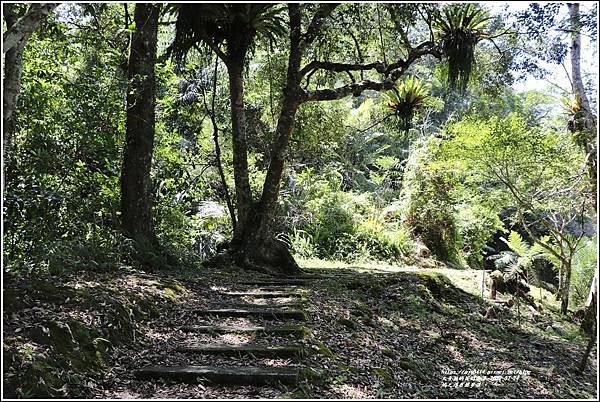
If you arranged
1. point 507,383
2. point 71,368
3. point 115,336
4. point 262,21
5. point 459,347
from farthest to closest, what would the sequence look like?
point 262,21 → point 459,347 → point 507,383 → point 115,336 → point 71,368

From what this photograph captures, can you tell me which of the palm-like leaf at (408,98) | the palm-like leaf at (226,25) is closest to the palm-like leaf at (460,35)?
the palm-like leaf at (408,98)

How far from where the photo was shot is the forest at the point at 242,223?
3586 mm

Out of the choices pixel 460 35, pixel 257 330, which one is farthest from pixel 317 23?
pixel 257 330

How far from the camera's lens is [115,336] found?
3879 mm

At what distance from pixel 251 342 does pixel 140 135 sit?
10.7 ft

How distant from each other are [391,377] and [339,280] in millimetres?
2883

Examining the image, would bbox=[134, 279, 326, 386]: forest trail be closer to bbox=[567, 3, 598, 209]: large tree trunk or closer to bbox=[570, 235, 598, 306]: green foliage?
bbox=[567, 3, 598, 209]: large tree trunk

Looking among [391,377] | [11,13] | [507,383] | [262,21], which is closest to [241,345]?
[391,377]

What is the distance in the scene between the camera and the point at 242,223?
742 centimetres

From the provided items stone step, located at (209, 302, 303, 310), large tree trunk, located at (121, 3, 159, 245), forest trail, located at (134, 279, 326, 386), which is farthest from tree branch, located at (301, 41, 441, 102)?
Result: stone step, located at (209, 302, 303, 310)

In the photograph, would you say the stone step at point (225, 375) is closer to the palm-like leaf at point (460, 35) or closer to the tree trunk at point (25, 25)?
the tree trunk at point (25, 25)

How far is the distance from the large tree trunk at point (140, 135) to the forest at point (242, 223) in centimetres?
2

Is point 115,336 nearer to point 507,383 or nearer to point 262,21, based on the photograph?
point 507,383

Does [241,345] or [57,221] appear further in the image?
[57,221]
